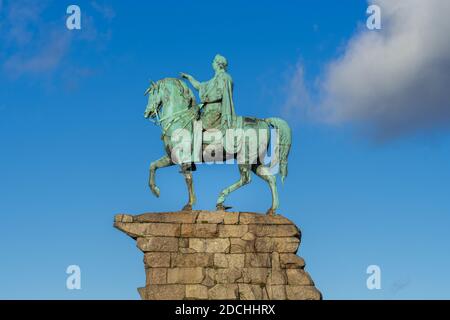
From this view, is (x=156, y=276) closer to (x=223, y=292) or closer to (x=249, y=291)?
(x=223, y=292)

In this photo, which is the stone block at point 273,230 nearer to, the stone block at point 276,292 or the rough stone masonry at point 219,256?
the rough stone masonry at point 219,256

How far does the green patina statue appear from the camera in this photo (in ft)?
90.4

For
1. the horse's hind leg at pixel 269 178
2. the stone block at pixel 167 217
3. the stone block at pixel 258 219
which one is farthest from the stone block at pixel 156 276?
the horse's hind leg at pixel 269 178

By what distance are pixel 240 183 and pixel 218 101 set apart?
228 centimetres

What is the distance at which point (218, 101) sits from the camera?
27875mm

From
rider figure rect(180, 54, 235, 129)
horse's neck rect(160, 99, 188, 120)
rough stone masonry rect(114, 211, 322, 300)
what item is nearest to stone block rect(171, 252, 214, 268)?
rough stone masonry rect(114, 211, 322, 300)

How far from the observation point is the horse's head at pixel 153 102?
28047 millimetres

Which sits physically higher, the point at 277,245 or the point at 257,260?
the point at 277,245

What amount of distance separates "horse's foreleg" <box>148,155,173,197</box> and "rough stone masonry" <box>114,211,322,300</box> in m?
0.87

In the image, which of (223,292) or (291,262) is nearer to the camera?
(223,292)

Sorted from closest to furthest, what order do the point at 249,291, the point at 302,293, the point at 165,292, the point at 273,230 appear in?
the point at 165,292 → the point at 249,291 → the point at 302,293 → the point at 273,230

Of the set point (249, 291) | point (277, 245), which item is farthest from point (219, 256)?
point (277, 245)

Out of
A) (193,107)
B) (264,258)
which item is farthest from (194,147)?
(264,258)

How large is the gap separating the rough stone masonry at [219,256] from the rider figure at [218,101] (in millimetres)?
2453
